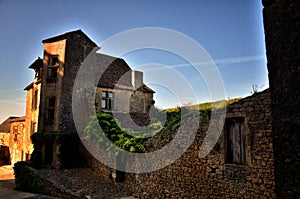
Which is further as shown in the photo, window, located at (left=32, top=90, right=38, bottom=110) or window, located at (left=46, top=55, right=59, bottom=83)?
window, located at (left=32, top=90, right=38, bottom=110)

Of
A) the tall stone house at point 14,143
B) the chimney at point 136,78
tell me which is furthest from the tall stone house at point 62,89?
the tall stone house at point 14,143

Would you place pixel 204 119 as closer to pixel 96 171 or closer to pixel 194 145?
pixel 194 145

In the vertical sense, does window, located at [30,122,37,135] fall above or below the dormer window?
below

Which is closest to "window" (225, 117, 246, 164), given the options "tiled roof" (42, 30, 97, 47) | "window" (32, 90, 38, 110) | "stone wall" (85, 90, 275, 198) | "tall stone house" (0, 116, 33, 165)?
"stone wall" (85, 90, 275, 198)

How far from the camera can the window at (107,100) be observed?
696 inches

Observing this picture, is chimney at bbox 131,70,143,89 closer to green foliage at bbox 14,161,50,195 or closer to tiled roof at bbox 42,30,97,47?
tiled roof at bbox 42,30,97,47

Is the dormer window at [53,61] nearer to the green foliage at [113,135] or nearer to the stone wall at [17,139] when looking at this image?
the green foliage at [113,135]

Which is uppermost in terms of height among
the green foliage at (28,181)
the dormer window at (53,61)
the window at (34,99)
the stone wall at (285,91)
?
the dormer window at (53,61)

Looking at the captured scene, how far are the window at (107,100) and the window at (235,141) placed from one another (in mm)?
12005

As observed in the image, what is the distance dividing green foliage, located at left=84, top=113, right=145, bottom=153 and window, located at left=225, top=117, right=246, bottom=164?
155 inches

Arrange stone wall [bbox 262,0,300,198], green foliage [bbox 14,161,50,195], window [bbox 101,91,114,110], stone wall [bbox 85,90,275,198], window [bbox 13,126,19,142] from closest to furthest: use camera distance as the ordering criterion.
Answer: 1. stone wall [bbox 262,0,300,198]
2. stone wall [bbox 85,90,275,198]
3. green foliage [bbox 14,161,50,195]
4. window [bbox 101,91,114,110]
5. window [bbox 13,126,19,142]

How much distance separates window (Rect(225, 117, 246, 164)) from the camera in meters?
6.86

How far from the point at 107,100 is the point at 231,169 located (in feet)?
41.2

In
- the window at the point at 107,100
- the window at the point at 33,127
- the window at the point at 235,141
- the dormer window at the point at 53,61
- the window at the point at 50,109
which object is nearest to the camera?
the window at the point at 235,141
